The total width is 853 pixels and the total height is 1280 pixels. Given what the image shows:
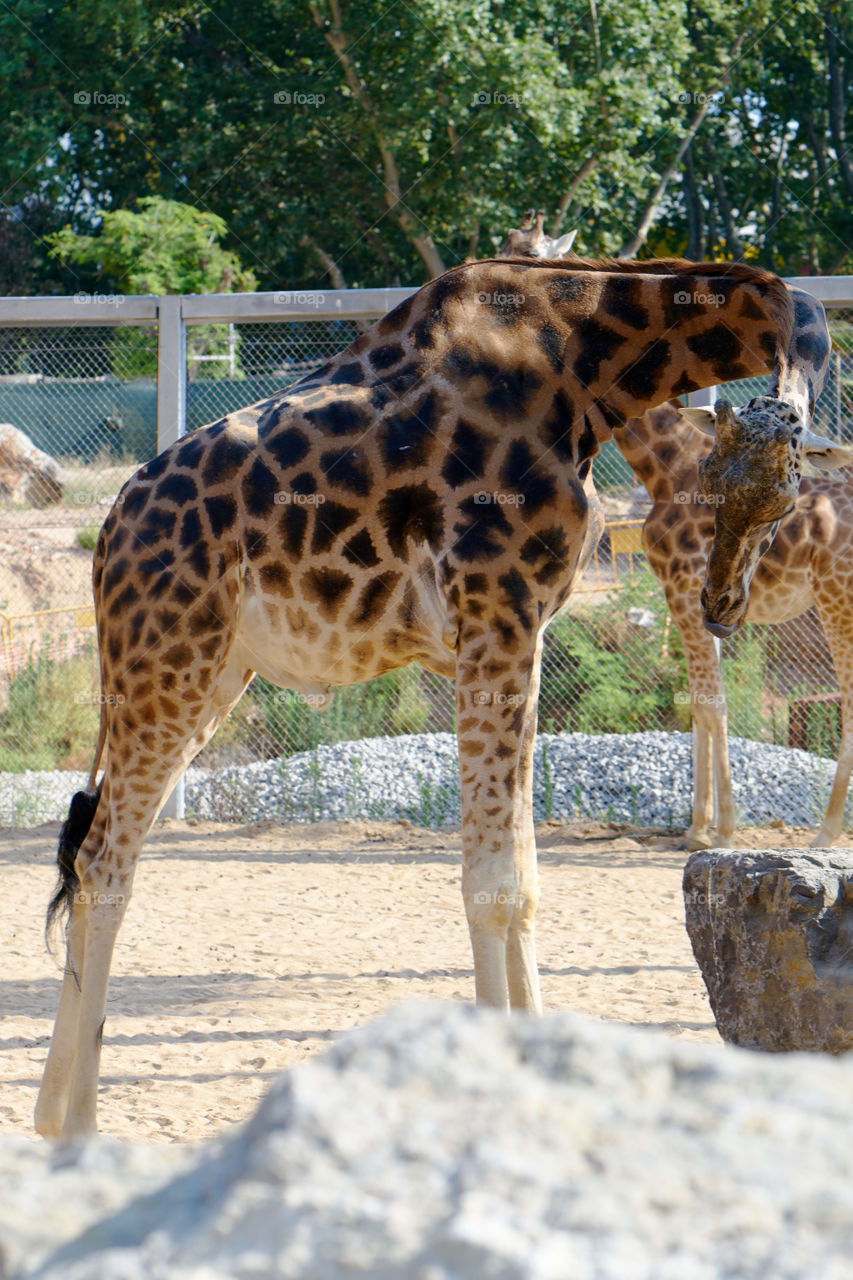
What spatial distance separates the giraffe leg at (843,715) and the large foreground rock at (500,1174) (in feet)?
21.7

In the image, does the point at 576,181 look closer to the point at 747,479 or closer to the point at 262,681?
the point at 262,681

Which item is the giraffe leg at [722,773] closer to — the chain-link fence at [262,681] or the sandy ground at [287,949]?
the sandy ground at [287,949]

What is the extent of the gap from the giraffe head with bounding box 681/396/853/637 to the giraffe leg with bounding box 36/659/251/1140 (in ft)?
5.55

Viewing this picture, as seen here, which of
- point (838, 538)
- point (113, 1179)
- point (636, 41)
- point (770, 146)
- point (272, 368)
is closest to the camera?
point (113, 1179)

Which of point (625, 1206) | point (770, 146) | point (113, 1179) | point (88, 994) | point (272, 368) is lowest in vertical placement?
point (88, 994)

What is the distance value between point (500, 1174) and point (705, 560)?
6.76 m

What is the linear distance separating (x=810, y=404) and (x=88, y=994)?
2784 mm

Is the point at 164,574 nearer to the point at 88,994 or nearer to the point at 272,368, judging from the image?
the point at 88,994

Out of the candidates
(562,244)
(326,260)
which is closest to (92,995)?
(562,244)

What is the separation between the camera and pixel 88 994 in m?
3.62

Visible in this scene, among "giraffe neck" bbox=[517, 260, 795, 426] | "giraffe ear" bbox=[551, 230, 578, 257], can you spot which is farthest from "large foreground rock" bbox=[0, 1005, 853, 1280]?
"giraffe ear" bbox=[551, 230, 578, 257]

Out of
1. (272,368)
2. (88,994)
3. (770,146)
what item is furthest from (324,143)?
(88,994)

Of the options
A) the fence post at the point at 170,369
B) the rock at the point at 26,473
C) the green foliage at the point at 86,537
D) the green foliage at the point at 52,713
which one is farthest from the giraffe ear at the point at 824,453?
the green foliage at the point at 86,537

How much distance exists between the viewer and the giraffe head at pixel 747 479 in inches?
122
